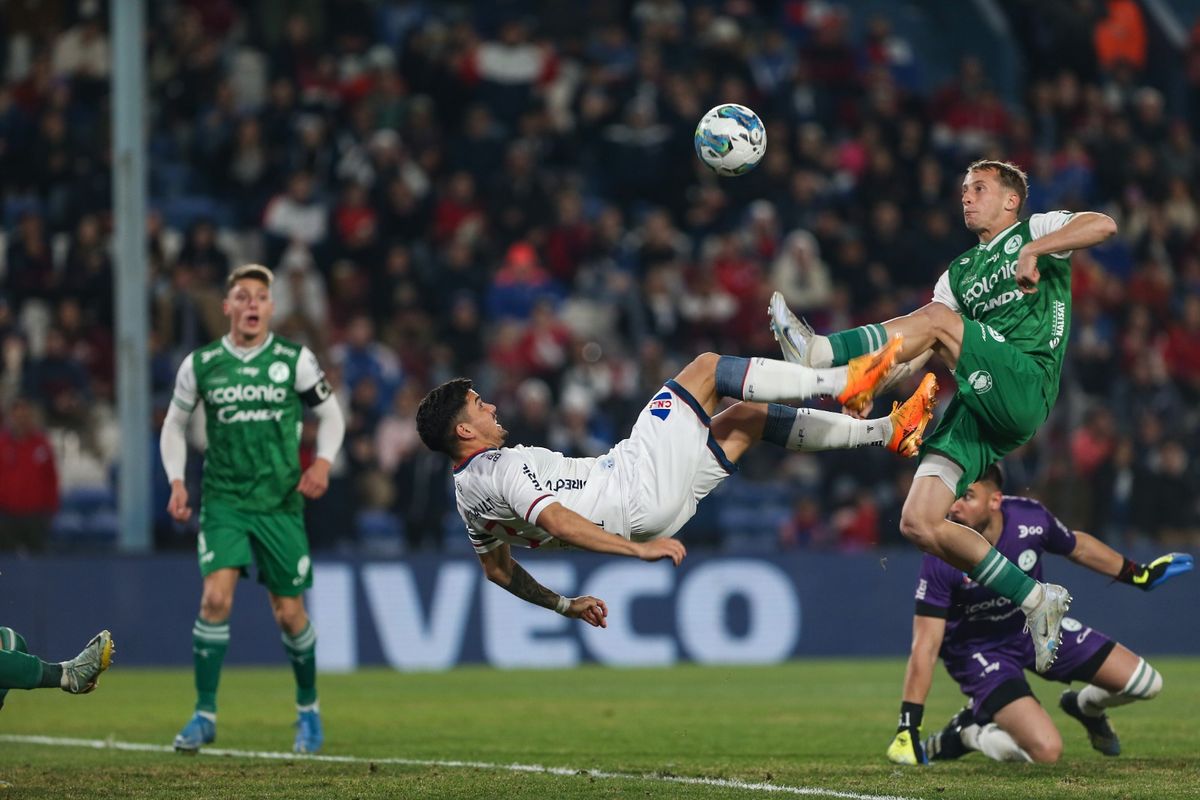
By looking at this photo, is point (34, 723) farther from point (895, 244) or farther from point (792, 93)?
point (792, 93)

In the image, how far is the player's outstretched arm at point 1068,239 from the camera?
8859 mm

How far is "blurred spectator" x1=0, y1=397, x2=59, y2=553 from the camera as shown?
55.8 feet

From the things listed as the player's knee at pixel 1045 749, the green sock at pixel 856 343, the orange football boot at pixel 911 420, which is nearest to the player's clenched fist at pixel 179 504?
the green sock at pixel 856 343

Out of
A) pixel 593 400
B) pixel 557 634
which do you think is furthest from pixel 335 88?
pixel 557 634

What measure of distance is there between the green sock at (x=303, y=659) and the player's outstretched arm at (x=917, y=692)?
359 centimetres

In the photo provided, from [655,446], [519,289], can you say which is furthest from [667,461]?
[519,289]

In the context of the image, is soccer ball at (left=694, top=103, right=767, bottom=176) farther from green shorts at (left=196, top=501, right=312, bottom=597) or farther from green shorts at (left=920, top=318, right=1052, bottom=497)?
green shorts at (left=196, top=501, right=312, bottom=597)

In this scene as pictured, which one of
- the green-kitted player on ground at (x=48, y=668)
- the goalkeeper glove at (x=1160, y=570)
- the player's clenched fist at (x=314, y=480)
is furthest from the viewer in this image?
the player's clenched fist at (x=314, y=480)

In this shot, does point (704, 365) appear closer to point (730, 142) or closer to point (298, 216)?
point (730, 142)

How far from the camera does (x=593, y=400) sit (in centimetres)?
1862

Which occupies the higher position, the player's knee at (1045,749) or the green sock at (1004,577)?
the green sock at (1004,577)

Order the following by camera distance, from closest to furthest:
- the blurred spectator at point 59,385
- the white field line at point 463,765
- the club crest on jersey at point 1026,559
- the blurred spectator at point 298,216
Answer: the white field line at point 463,765 → the club crest on jersey at point 1026,559 → the blurred spectator at point 59,385 → the blurred spectator at point 298,216

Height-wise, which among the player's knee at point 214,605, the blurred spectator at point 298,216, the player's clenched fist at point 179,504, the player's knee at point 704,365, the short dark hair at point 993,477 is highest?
the blurred spectator at point 298,216

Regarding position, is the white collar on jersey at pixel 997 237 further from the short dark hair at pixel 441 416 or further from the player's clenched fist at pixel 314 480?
the player's clenched fist at pixel 314 480
